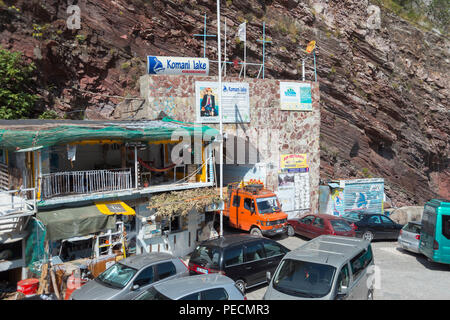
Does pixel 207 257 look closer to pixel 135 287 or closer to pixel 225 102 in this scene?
pixel 135 287

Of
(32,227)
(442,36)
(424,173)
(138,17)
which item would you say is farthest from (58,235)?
(442,36)

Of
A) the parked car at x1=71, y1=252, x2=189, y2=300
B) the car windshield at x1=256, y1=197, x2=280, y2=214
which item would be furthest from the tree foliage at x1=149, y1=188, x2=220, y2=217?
the parked car at x1=71, y1=252, x2=189, y2=300

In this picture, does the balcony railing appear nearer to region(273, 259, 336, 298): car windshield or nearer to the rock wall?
the rock wall

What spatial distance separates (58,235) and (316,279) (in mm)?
8111

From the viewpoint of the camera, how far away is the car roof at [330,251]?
8.01 meters

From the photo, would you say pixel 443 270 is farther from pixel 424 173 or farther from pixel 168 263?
pixel 424 173

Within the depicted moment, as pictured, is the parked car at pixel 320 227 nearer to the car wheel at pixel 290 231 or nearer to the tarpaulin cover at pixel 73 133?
the car wheel at pixel 290 231

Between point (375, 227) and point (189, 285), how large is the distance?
13.0 meters

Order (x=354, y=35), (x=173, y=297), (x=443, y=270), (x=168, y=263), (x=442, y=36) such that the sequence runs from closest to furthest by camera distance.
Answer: (x=173, y=297), (x=168, y=263), (x=443, y=270), (x=354, y=35), (x=442, y=36)

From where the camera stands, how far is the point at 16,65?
19.3 meters

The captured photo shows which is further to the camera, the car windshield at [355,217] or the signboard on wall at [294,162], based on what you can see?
the signboard on wall at [294,162]

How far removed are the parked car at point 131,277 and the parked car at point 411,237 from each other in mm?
10433

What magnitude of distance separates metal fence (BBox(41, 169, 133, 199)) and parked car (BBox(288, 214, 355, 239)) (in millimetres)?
8944

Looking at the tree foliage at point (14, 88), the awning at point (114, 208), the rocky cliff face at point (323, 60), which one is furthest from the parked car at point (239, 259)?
the tree foliage at point (14, 88)
